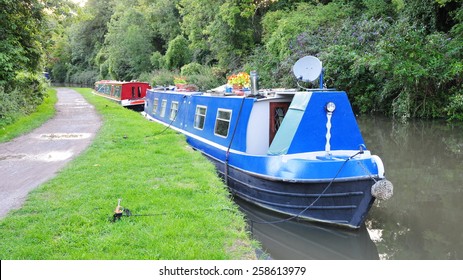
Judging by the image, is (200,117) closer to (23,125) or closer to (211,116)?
(211,116)

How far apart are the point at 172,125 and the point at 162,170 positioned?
4.95m

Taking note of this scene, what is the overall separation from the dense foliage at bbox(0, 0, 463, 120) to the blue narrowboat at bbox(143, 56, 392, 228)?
27.4 feet

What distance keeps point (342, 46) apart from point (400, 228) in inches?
484

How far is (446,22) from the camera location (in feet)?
53.6

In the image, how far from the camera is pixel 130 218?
15.5ft

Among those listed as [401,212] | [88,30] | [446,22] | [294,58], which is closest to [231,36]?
[294,58]

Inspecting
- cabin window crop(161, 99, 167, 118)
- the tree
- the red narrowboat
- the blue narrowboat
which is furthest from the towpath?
the tree

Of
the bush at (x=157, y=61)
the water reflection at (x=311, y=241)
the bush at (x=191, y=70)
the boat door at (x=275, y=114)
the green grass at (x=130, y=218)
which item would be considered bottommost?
the water reflection at (x=311, y=241)

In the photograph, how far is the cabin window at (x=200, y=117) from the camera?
30.8 ft

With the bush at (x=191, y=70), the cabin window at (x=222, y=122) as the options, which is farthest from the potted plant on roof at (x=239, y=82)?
the bush at (x=191, y=70)

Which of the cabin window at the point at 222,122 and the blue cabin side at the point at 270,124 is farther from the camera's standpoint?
the cabin window at the point at 222,122

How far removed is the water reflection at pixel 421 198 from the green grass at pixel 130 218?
232cm

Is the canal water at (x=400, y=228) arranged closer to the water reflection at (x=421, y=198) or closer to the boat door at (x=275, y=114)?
the water reflection at (x=421, y=198)

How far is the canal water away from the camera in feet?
17.4
